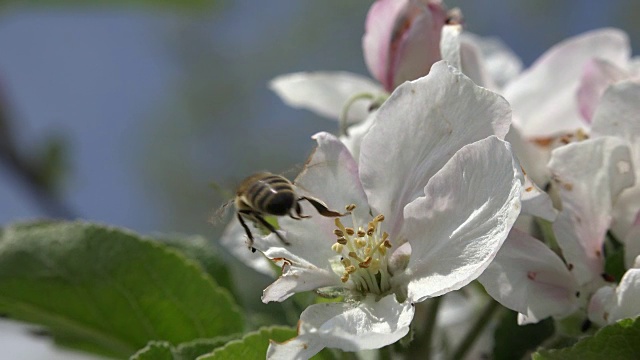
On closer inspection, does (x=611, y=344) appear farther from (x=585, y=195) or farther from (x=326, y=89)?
(x=326, y=89)

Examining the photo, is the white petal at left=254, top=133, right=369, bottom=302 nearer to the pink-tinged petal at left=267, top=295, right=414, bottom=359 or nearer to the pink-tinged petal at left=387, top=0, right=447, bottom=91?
the pink-tinged petal at left=267, top=295, right=414, bottom=359

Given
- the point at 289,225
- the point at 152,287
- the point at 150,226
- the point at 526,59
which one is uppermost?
the point at 289,225

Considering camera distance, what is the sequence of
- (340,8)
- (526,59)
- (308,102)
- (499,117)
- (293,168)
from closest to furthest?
(499,117), (293,168), (308,102), (526,59), (340,8)

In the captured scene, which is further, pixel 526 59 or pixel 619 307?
pixel 526 59

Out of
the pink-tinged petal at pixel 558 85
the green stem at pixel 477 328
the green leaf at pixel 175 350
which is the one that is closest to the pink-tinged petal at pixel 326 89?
the pink-tinged petal at pixel 558 85

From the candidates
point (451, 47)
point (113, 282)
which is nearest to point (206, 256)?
point (113, 282)

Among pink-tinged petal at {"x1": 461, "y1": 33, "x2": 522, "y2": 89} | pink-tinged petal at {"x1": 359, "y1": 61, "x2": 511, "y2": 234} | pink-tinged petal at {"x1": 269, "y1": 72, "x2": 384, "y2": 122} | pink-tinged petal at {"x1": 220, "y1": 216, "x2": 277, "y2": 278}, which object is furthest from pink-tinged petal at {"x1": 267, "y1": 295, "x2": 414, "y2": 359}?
pink-tinged petal at {"x1": 461, "y1": 33, "x2": 522, "y2": 89}

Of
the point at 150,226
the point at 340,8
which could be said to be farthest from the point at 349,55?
the point at 150,226

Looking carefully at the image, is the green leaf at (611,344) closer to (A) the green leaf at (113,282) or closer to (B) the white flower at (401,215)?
(B) the white flower at (401,215)

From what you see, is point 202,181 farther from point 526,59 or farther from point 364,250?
point 364,250
